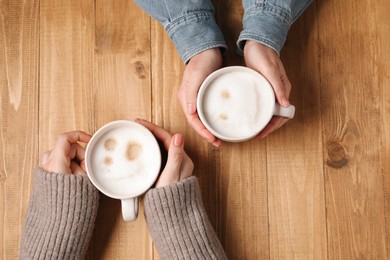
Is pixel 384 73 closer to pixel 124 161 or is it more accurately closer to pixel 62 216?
pixel 124 161

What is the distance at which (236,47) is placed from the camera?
0.94m

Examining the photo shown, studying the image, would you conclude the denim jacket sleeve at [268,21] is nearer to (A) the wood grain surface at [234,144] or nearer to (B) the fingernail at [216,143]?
(A) the wood grain surface at [234,144]

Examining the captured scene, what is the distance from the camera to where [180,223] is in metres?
0.85

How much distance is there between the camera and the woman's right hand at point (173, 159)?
83cm

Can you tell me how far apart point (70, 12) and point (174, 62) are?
256 millimetres

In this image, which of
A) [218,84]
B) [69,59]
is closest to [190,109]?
[218,84]

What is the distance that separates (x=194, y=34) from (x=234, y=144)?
244 millimetres

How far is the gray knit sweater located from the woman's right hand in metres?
0.02

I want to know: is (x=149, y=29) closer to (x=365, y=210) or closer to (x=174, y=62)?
(x=174, y=62)

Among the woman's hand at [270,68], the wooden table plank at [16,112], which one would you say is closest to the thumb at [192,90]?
the woman's hand at [270,68]

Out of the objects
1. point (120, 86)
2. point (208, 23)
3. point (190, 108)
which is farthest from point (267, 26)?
point (120, 86)

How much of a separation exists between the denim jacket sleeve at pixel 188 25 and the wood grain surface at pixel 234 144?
0.08m

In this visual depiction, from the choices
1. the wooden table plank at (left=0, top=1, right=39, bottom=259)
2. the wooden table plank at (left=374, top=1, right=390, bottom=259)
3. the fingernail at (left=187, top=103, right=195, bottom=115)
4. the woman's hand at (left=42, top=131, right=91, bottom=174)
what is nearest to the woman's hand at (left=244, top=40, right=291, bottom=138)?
the fingernail at (left=187, top=103, right=195, bottom=115)

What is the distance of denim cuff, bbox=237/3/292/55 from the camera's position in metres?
0.83
